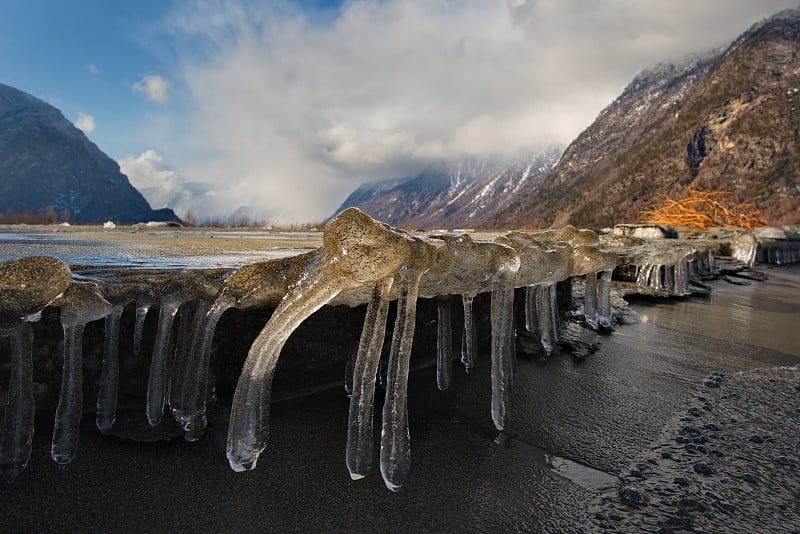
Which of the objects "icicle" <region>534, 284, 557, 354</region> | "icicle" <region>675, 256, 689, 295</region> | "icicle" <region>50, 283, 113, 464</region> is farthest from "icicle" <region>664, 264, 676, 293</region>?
"icicle" <region>50, 283, 113, 464</region>

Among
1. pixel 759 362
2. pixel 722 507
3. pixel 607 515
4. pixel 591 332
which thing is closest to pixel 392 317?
→ pixel 607 515

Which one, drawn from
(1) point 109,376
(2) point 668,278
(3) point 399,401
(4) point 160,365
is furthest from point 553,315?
(2) point 668,278

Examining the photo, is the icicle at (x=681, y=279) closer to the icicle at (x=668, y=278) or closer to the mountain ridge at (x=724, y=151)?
the icicle at (x=668, y=278)

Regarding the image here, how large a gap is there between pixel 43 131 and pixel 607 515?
169405 mm

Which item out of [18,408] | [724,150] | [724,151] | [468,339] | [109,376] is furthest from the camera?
[724,150]

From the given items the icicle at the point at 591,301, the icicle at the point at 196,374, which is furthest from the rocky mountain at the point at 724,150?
Answer: the icicle at the point at 196,374

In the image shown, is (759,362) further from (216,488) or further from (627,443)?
(216,488)

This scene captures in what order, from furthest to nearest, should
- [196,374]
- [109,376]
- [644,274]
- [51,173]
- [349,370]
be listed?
[51,173] < [644,274] < [349,370] < [196,374] < [109,376]

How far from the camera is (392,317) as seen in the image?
312 cm

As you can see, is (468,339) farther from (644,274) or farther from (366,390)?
(644,274)

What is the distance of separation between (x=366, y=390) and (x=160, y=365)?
44.9 inches

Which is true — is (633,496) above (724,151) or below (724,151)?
below

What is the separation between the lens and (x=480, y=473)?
1952 mm

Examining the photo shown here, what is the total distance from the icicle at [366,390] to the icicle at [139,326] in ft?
3.92
